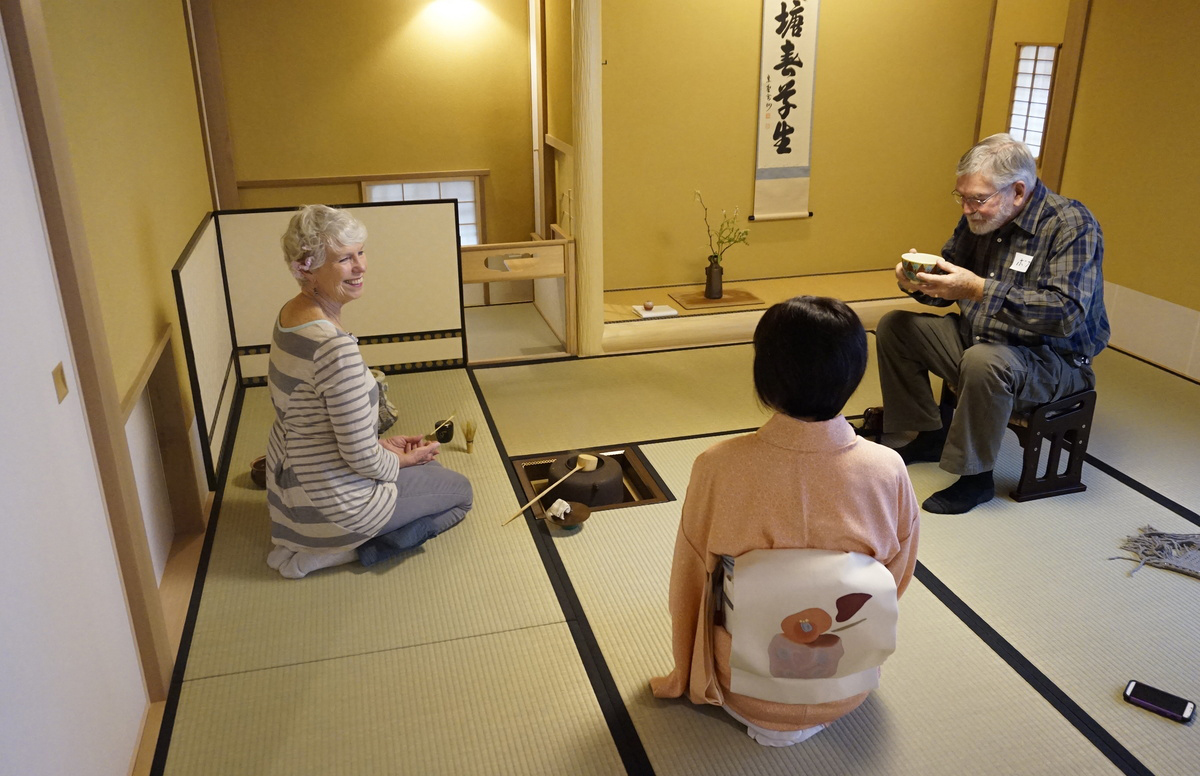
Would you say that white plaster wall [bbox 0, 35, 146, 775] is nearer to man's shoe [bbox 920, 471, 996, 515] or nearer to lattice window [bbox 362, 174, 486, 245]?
man's shoe [bbox 920, 471, 996, 515]

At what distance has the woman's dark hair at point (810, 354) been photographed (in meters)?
1.63

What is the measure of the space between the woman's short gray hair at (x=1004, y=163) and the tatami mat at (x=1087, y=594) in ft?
3.38

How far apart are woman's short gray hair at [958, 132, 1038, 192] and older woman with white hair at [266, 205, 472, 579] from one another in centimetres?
196

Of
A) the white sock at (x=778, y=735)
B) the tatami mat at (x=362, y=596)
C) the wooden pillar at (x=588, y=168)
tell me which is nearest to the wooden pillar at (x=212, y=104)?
the wooden pillar at (x=588, y=168)

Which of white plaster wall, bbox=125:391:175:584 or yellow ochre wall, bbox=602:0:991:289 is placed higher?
yellow ochre wall, bbox=602:0:991:289

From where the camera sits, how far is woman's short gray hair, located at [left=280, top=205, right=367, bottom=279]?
8.14 feet

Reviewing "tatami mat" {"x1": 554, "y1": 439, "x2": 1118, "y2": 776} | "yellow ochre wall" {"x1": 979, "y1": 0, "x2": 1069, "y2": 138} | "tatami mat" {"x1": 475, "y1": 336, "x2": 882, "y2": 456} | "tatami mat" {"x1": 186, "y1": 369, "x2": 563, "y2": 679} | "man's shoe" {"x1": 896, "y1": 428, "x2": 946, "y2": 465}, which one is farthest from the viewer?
"yellow ochre wall" {"x1": 979, "y1": 0, "x2": 1069, "y2": 138}

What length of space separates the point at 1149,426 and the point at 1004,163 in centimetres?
142

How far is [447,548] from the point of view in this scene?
2791 mm

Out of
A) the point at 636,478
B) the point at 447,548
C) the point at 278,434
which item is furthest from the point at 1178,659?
the point at 278,434

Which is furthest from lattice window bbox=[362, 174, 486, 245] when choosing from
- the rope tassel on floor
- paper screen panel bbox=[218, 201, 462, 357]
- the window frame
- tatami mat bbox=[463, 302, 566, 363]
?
the rope tassel on floor

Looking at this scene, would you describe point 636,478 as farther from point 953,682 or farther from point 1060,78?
point 1060,78

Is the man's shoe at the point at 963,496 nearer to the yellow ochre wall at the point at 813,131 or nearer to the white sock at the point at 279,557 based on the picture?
the white sock at the point at 279,557

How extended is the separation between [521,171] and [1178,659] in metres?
4.12
